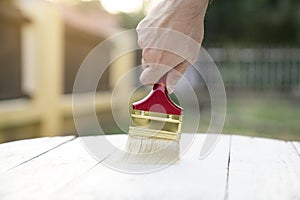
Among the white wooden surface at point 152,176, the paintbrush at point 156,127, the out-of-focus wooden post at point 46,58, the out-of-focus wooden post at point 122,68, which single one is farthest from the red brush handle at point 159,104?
the out-of-focus wooden post at point 122,68

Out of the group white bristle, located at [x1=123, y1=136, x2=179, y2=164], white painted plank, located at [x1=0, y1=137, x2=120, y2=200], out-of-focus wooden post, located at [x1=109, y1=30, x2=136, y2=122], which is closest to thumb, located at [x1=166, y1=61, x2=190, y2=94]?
white bristle, located at [x1=123, y1=136, x2=179, y2=164]

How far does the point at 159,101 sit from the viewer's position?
1.06 metres

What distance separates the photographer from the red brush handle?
3.44 feet

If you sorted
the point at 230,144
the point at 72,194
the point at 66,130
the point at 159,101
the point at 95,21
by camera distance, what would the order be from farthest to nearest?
1. the point at 95,21
2. the point at 66,130
3. the point at 230,144
4. the point at 159,101
5. the point at 72,194

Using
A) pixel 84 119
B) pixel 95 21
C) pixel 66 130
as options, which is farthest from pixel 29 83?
pixel 95 21

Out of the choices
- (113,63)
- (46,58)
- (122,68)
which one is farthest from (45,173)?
(122,68)

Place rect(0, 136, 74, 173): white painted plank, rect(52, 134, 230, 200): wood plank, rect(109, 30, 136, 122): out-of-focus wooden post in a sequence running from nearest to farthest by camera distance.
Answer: rect(52, 134, 230, 200): wood plank, rect(0, 136, 74, 173): white painted plank, rect(109, 30, 136, 122): out-of-focus wooden post

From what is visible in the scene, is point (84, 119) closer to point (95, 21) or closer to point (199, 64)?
point (95, 21)

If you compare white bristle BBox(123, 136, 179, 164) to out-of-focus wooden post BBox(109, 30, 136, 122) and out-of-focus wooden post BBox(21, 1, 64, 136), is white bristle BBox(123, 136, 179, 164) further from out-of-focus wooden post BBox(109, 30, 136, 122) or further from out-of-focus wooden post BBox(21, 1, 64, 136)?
out-of-focus wooden post BBox(109, 30, 136, 122)

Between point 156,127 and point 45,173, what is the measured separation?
0.82 feet

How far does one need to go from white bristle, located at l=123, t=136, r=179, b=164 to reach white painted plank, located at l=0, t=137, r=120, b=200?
0.09 m

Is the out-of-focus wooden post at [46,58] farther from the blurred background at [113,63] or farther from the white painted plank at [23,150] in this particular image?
the white painted plank at [23,150]

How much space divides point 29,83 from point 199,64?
5577mm

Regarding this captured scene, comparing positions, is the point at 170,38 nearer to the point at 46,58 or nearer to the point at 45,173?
the point at 45,173
